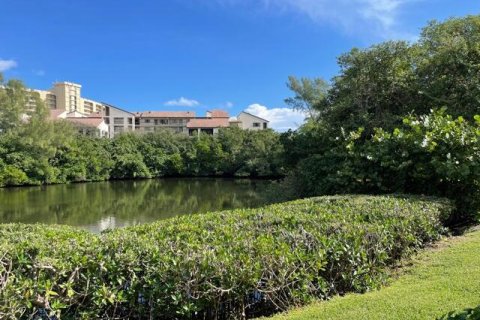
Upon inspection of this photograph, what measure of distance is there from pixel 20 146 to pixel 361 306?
3221 centimetres

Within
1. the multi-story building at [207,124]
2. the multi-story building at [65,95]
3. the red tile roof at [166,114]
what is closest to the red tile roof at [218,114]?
the multi-story building at [207,124]

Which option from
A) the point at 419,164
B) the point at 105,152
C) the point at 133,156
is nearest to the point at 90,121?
the point at 105,152

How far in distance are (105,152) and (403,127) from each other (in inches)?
1229

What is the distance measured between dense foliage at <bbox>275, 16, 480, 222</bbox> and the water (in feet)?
13.2

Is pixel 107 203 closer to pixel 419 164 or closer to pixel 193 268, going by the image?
pixel 419 164

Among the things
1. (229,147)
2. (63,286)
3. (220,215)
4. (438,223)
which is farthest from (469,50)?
(229,147)

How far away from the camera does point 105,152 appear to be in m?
36.0

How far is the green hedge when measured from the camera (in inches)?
107

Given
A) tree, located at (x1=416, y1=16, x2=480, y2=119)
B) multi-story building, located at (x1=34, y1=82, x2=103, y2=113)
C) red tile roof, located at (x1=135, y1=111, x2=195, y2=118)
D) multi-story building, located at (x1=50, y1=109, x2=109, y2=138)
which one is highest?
multi-story building, located at (x1=34, y1=82, x2=103, y2=113)

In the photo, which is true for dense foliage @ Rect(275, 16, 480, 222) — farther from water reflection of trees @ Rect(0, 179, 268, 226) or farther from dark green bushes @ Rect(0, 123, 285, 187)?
dark green bushes @ Rect(0, 123, 285, 187)

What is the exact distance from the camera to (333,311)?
10.1ft

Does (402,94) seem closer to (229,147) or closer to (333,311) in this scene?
(333,311)

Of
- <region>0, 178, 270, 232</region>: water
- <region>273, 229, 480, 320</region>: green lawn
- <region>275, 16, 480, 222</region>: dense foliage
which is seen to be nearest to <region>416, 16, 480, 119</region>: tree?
<region>275, 16, 480, 222</region>: dense foliage

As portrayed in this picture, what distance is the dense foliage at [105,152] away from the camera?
1179 inches
